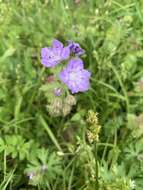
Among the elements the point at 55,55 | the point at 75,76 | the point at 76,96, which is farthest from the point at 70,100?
the point at 76,96

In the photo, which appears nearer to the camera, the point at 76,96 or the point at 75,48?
the point at 75,48

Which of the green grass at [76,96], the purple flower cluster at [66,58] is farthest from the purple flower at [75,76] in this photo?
the green grass at [76,96]

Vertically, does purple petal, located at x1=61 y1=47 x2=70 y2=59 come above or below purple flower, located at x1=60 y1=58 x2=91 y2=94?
above

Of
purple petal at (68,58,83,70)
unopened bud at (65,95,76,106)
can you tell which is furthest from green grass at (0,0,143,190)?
purple petal at (68,58,83,70)

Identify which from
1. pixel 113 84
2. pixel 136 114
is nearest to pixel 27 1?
pixel 113 84

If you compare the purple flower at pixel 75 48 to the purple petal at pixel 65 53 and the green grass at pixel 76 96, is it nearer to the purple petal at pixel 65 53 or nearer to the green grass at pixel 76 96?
the purple petal at pixel 65 53

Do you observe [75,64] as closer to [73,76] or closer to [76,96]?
[73,76]

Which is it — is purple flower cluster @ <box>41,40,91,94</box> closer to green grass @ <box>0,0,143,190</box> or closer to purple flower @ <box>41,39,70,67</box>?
purple flower @ <box>41,39,70,67</box>
